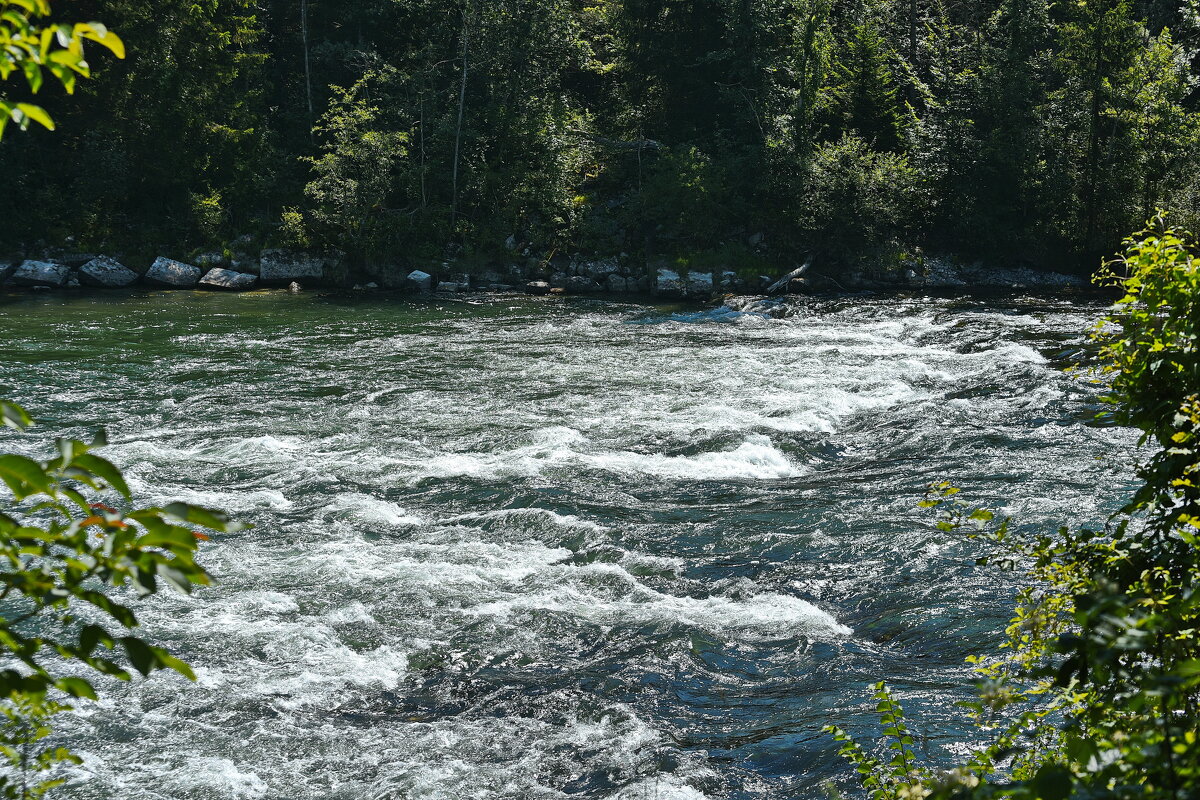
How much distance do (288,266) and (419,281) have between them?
4.26 metres

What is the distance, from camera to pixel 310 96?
3453 centimetres

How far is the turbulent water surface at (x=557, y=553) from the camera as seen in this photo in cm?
588

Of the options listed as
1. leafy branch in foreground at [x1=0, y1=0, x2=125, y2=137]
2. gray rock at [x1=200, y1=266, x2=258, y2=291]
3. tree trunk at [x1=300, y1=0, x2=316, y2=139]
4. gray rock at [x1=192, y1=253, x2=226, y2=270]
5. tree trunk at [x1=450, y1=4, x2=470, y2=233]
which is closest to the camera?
leafy branch in foreground at [x1=0, y1=0, x2=125, y2=137]

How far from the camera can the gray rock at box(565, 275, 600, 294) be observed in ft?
95.9

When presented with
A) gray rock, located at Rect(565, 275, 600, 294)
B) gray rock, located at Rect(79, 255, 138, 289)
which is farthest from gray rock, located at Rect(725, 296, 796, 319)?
gray rock, located at Rect(79, 255, 138, 289)

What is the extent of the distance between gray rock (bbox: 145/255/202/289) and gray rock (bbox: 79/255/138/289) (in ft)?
1.89

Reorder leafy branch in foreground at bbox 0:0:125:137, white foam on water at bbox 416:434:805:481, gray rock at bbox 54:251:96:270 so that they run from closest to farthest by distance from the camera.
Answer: leafy branch in foreground at bbox 0:0:125:137 < white foam on water at bbox 416:434:805:481 < gray rock at bbox 54:251:96:270

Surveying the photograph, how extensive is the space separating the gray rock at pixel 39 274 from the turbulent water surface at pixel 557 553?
9218mm

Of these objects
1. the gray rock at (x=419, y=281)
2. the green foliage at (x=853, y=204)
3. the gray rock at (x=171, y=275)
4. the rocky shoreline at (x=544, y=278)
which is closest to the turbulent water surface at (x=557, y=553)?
the gray rock at (x=171, y=275)

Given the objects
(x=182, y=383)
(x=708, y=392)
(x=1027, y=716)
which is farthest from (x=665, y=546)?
(x=182, y=383)

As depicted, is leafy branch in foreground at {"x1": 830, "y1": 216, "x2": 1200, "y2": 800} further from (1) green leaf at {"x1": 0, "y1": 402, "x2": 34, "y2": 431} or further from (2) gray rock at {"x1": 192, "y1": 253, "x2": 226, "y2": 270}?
(2) gray rock at {"x1": 192, "y1": 253, "x2": 226, "y2": 270}

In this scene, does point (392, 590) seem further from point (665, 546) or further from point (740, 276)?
point (740, 276)

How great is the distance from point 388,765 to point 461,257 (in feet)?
86.2

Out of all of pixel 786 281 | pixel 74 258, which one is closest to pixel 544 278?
pixel 786 281
